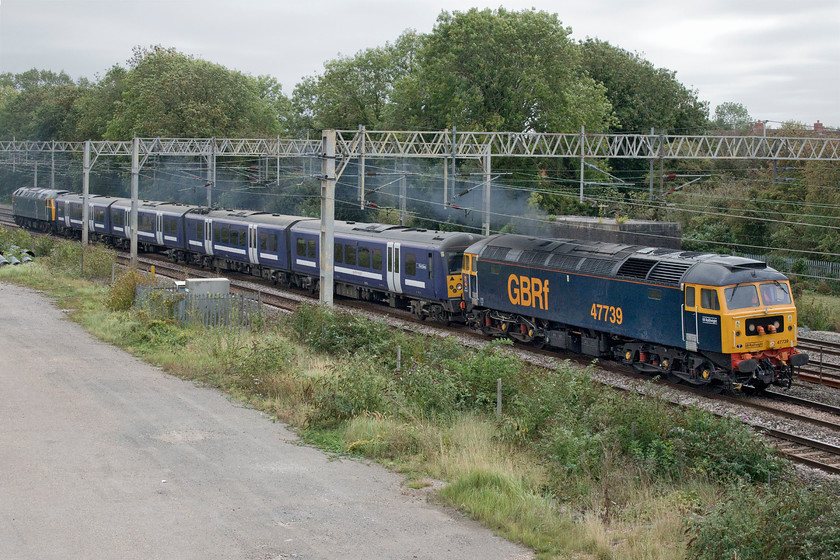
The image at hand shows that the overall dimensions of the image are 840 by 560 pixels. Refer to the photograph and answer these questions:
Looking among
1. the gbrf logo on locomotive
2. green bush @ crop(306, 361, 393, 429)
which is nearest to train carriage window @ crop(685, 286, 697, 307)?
the gbrf logo on locomotive

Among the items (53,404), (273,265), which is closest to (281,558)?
(53,404)

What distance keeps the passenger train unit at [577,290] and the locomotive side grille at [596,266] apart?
3cm

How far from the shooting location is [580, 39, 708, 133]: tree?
6769 cm

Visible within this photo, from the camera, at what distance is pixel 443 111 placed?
50.1 metres

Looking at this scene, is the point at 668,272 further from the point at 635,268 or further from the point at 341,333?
the point at 341,333

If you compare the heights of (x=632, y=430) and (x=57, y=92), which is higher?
(x=57, y=92)

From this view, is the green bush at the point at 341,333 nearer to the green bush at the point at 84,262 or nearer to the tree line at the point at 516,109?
the green bush at the point at 84,262

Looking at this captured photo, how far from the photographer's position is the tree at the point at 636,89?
67.7 meters

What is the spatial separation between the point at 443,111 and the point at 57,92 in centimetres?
7057

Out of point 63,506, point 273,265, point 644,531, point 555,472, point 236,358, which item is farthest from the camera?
point 273,265

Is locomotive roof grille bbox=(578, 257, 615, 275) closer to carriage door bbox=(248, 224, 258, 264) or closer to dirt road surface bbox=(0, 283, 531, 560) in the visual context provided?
dirt road surface bbox=(0, 283, 531, 560)

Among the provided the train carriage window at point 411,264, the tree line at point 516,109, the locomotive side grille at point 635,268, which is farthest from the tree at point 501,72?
the locomotive side grille at point 635,268

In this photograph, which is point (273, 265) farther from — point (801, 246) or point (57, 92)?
point (57, 92)

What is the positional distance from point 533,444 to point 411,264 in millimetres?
15852
